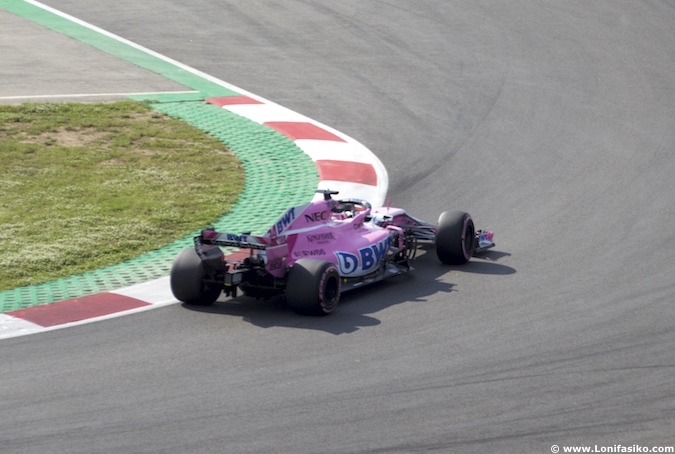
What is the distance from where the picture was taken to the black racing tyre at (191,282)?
28.9 feet

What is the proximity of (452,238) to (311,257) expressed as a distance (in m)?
1.65

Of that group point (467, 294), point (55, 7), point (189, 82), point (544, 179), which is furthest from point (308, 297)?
point (55, 7)

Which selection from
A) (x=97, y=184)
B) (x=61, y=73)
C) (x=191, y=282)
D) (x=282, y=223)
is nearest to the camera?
(x=191, y=282)

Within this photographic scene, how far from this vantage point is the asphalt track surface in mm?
6590

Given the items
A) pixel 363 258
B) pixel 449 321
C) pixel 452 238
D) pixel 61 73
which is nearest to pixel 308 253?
pixel 363 258

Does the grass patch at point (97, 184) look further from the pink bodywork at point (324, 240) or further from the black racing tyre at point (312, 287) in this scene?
the black racing tyre at point (312, 287)

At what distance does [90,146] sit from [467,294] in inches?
255

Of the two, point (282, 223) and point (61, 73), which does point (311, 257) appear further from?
point (61, 73)

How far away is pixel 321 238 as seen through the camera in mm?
9336

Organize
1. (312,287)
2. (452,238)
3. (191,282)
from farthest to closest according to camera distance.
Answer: (452,238)
(191,282)
(312,287)

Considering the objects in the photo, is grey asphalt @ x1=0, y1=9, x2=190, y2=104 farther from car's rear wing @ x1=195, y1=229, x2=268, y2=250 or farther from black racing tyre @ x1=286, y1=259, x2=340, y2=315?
black racing tyre @ x1=286, y1=259, x2=340, y2=315

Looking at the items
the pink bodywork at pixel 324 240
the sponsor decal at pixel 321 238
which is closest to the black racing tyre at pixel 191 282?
the pink bodywork at pixel 324 240

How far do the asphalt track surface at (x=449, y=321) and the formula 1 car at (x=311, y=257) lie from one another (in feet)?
0.58

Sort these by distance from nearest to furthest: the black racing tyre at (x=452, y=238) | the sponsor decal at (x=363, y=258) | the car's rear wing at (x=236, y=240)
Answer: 1. the car's rear wing at (x=236, y=240)
2. the sponsor decal at (x=363, y=258)
3. the black racing tyre at (x=452, y=238)
